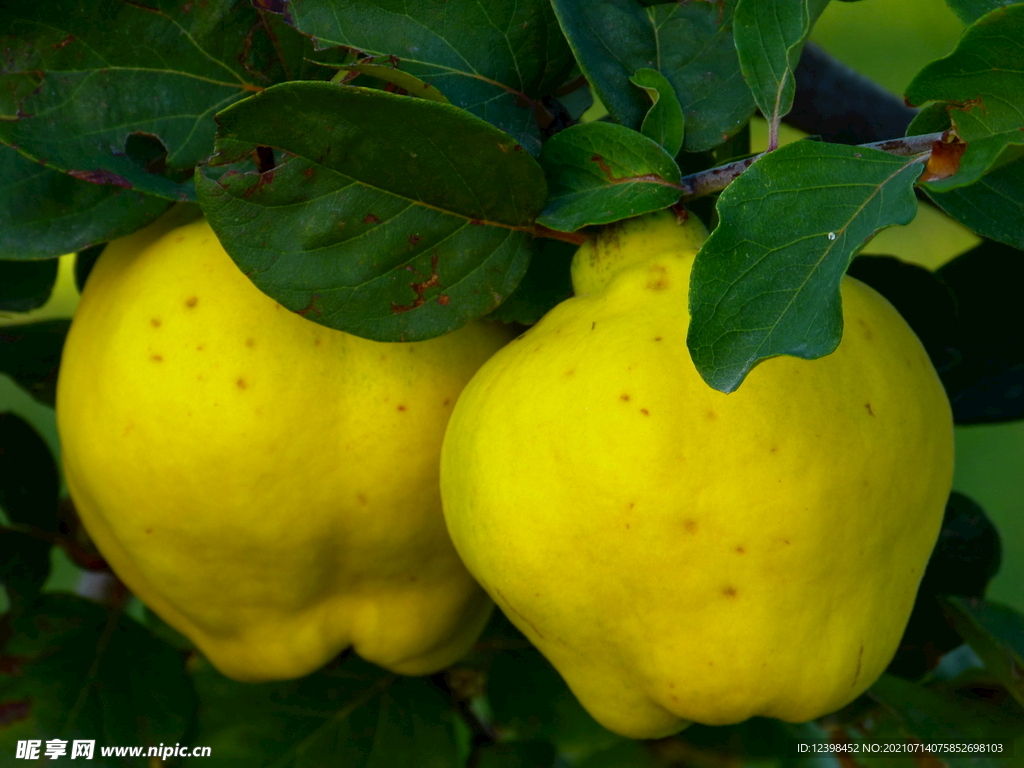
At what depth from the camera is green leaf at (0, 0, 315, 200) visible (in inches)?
27.1

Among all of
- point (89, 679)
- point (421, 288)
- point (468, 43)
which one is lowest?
point (89, 679)

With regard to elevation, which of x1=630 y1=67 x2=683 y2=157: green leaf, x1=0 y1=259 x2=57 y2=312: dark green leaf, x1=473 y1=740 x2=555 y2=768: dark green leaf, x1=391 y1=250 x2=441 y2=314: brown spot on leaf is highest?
x1=630 y1=67 x2=683 y2=157: green leaf

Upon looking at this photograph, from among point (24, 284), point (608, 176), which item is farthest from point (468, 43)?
point (24, 284)

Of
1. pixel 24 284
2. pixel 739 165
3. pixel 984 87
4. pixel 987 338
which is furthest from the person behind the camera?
pixel 987 338

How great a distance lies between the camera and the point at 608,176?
2.16ft

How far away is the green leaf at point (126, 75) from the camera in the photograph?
0.69 m

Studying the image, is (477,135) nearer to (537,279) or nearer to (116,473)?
(537,279)

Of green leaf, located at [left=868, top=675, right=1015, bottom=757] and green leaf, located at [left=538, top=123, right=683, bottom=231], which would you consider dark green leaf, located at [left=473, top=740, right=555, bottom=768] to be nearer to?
green leaf, located at [left=868, top=675, right=1015, bottom=757]

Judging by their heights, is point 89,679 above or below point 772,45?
below

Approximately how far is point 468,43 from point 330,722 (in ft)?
1.91

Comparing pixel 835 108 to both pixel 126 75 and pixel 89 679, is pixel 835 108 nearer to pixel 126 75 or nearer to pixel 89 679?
pixel 126 75

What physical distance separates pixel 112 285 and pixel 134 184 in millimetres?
109

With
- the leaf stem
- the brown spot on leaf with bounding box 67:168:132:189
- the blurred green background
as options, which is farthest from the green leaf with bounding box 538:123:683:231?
the blurred green background

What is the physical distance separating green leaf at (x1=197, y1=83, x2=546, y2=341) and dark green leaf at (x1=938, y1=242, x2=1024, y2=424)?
0.52 metres
